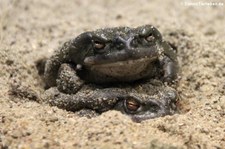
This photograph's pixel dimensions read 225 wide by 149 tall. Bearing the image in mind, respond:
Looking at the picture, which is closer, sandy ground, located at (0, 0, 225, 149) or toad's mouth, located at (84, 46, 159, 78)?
sandy ground, located at (0, 0, 225, 149)

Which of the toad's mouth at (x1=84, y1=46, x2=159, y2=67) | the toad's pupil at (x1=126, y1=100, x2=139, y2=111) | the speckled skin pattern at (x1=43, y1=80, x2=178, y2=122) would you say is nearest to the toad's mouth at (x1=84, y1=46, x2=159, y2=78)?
the toad's mouth at (x1=84, y1=46, x2=159, y2=67)

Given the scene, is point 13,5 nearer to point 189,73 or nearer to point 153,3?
point 153,3

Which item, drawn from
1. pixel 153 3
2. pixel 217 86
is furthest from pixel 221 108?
pixel 153 3

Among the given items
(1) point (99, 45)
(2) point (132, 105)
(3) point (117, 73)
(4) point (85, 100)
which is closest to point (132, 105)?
(2) point (132, 105)

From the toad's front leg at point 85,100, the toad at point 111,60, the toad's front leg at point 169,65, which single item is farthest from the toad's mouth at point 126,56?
the toad's front leg at point 169,65

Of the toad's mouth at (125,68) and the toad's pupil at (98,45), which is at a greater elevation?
the toad's pupil at (98,45)

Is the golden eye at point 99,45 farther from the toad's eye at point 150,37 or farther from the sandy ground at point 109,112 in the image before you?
the sandy ground at point 109,112

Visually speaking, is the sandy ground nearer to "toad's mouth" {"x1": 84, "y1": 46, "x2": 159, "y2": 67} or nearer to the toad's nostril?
the toad's nostril

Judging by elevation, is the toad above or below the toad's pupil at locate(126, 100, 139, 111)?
above
